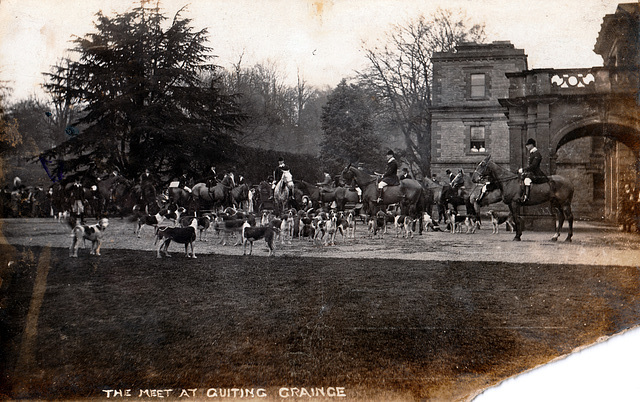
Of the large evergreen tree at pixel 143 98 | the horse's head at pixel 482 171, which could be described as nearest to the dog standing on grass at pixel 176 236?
the large evergreen tree at pixel 143 98

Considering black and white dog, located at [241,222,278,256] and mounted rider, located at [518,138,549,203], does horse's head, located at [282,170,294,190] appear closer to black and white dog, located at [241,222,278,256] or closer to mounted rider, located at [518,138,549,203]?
black and white dog, located at [241,222,278,256]

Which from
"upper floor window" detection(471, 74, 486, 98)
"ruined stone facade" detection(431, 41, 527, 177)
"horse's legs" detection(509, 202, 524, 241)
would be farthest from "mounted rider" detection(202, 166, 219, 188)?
"horse's legs" detection(509, 202, 524, 241)

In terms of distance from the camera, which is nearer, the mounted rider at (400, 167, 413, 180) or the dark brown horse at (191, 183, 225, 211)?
the dark brown horse at (191, 183, 225, 211)

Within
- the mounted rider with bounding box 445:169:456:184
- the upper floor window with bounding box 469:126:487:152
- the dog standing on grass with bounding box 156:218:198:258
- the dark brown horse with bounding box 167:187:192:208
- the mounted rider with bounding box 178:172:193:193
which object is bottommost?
the dog standing on grass with bounding box 156:218:198:258

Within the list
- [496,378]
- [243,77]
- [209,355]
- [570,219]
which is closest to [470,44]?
[570,219]

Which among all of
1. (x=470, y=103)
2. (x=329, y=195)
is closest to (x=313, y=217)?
(x=329, y=195)

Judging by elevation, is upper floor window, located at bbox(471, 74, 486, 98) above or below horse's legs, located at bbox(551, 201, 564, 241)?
above

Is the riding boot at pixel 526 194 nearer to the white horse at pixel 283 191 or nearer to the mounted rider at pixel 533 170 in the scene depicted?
the mounted rider at pixel 533 170
